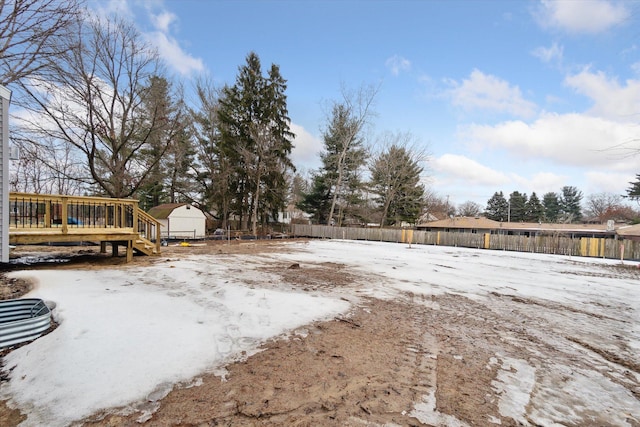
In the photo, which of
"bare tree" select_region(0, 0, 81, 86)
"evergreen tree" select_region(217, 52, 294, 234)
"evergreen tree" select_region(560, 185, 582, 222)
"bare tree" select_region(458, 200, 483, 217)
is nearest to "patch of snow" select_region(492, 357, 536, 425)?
"bare tree" select_region(0, 0, 81, 86)

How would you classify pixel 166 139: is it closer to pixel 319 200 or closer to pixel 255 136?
pixel 255 136

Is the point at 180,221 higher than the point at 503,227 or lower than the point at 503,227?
higher

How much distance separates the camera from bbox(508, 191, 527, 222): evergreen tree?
52144mm

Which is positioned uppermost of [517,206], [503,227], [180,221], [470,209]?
[517,206]

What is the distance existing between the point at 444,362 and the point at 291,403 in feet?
5.89

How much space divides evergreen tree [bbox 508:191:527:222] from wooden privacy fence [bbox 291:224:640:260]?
35.7m

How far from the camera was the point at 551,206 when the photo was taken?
194 ft

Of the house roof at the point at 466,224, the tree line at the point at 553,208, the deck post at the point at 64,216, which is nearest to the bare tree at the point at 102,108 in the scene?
the deck post at the point at 64,216

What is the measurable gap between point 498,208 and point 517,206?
2950 millimetres

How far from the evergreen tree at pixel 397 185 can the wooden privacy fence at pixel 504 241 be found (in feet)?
28.1

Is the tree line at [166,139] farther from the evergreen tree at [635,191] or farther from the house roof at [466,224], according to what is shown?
the evergreen tree at [635,191]

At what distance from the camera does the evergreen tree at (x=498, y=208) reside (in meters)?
53.7

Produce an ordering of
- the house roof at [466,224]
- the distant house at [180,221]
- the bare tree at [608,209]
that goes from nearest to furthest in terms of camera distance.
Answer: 1. the distant house at [180,221]
2. the house roof at [466,224]
3. the bare tree at [608,209]

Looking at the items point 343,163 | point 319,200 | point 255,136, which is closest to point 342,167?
point 343,163
